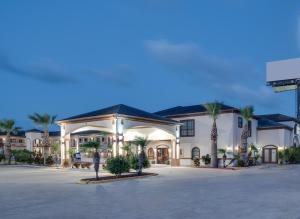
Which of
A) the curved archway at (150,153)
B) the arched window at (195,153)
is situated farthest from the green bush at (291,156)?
the curved archway at (150,153)

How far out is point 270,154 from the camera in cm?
4381

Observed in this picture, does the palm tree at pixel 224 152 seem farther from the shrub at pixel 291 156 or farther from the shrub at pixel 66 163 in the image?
the shrub at pixel 66 163

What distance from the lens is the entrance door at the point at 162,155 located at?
135ft

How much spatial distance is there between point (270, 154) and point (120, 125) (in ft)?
77.5

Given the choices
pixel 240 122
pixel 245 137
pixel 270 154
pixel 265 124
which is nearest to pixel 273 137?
pixel 270 154

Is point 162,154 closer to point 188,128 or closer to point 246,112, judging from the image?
point 188,128

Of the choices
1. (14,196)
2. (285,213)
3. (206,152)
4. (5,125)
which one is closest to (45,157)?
(5,125)

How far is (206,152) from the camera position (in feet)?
128

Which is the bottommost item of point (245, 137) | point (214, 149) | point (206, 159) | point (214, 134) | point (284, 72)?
point (206, 159)

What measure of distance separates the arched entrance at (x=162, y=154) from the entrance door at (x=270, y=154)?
1303 centimetres

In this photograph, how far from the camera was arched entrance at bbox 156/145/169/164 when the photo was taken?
41181 millimetres

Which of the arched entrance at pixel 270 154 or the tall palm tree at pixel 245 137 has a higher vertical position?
the tall palm tree at pixel 245 137

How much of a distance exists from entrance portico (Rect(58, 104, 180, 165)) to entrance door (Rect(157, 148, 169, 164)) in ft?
3.84

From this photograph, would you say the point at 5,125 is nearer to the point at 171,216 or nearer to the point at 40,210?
the point at 40,210
